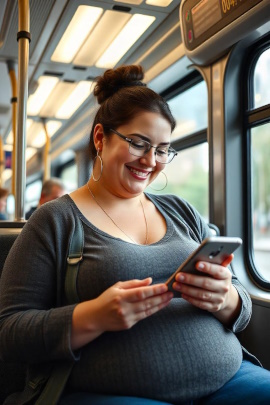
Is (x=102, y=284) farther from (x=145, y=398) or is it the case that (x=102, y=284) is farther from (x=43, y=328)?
(x=145, y=398)

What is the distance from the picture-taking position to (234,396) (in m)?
1.29

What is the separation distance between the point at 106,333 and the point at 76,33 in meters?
2.68

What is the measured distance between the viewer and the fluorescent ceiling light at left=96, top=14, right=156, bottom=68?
322 cm

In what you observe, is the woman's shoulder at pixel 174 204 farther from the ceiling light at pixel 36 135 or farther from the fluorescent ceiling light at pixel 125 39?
the ceiling light at pixel 36 135

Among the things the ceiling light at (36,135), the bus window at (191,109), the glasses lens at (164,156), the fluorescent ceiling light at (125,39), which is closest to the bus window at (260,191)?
the bus window at (191,109)

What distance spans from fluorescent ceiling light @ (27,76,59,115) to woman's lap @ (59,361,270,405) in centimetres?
362

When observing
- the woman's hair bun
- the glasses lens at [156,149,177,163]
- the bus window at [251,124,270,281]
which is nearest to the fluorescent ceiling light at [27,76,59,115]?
the bus window at [251,124,270,281]

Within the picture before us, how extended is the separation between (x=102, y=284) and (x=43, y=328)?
20 centimetres

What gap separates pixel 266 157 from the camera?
296 centimetres

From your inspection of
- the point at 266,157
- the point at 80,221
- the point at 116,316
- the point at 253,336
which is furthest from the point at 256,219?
the point at 116,316

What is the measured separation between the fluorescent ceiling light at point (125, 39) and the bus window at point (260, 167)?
87 centimetres

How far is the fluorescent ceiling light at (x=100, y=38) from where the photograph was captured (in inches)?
124

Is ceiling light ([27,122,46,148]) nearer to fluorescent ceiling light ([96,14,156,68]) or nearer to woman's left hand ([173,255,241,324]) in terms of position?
fluorescent ceiling light ([96,14,156,68])

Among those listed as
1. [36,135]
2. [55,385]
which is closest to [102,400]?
[55,385]
